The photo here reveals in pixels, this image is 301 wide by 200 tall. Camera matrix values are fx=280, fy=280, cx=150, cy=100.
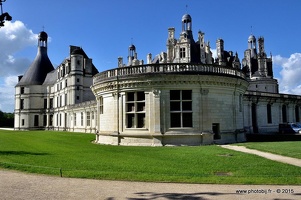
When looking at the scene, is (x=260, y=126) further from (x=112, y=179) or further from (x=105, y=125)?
(x=112, y=179)

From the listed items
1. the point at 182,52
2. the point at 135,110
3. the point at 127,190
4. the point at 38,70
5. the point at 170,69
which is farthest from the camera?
the point at 38,70

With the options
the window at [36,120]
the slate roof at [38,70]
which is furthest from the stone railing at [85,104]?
the slate roof at [38,70]

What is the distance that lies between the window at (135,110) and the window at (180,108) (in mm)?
2147

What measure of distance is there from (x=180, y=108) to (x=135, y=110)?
10.7ft

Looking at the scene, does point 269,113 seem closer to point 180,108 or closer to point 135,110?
point 180,108

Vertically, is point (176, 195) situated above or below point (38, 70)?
below

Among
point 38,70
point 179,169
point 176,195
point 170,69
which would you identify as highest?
point 38,70

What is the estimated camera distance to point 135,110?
799 inches

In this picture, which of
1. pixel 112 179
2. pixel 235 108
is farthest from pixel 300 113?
pixel 112 179

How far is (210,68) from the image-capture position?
2052 centimetres

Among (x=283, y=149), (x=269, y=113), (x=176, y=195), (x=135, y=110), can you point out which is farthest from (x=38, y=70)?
(x=176, y=195)

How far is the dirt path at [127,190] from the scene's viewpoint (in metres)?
7.26

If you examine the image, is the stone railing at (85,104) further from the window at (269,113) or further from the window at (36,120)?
the window at (269,113)

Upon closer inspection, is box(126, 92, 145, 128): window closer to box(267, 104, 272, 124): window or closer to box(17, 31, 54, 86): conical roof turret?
box(267, 104, 272, 124): window
